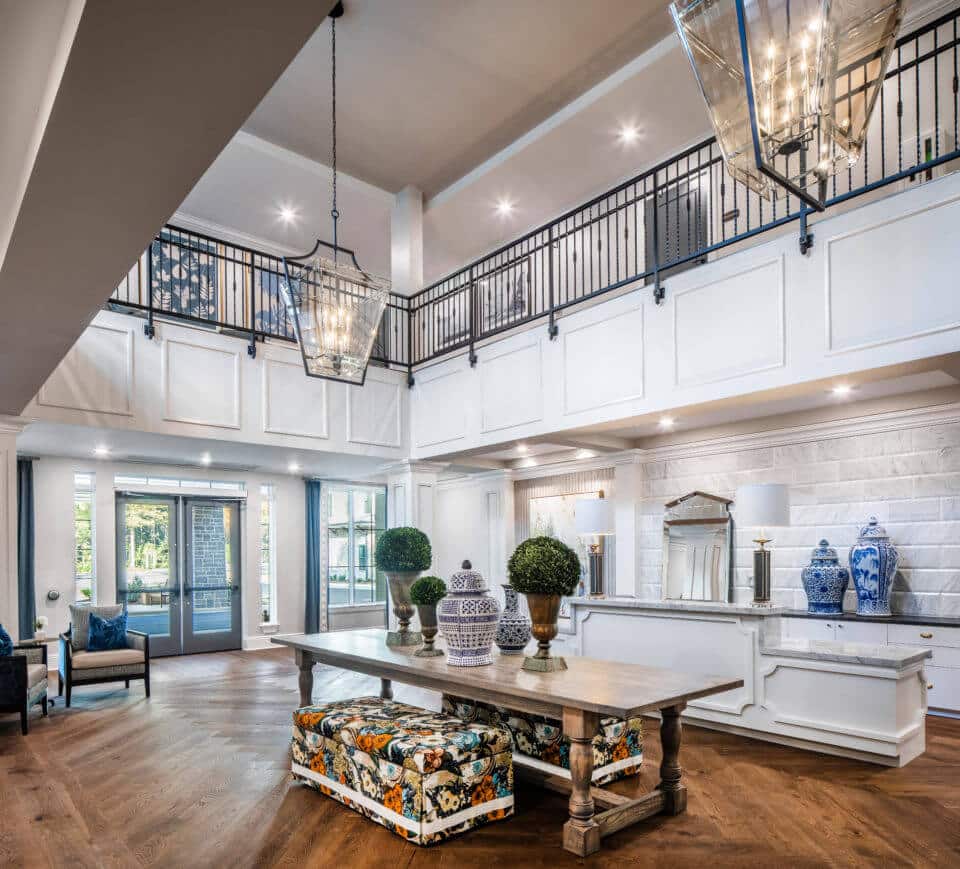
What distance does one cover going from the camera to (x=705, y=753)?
4.73 metres

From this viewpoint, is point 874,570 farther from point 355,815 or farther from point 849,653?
point 355,815

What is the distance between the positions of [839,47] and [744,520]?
446 centimetres

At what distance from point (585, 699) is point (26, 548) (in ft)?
24.5

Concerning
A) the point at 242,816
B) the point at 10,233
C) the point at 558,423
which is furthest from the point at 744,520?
the point at 10,233

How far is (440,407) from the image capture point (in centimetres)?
778

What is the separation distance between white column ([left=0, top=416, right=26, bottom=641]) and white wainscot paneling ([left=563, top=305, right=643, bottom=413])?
4.41 metres

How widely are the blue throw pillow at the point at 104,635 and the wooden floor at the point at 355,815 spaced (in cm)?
137

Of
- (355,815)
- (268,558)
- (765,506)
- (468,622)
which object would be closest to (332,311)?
(468,622)

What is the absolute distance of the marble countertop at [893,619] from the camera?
5.49 meters

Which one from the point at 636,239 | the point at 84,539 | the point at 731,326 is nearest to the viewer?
the point at 731,326

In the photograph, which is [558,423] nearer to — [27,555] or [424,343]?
[424,343]

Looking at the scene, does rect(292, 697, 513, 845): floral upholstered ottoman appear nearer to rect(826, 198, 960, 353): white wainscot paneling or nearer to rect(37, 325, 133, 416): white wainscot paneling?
rect(826, 198, 960, 353): white wainscot paneling

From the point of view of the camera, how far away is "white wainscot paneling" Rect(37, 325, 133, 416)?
5828mm

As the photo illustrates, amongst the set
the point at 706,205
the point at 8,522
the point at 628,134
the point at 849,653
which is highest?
the point at 628,134
